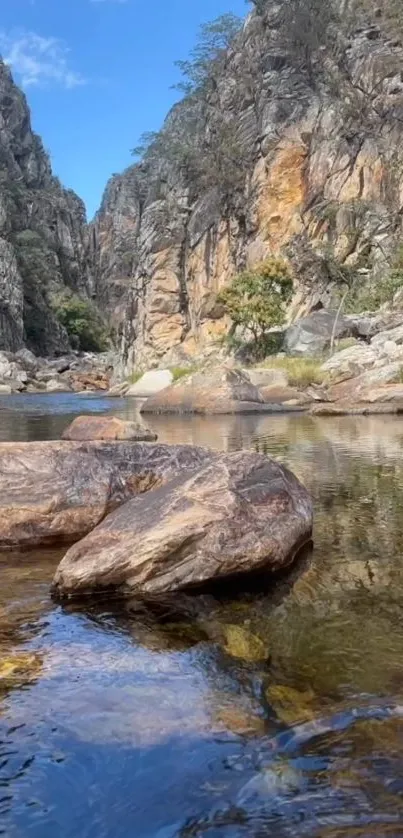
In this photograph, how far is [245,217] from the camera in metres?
71.4

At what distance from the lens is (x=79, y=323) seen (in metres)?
100

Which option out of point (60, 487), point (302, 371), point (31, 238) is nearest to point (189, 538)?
point (60, 487)

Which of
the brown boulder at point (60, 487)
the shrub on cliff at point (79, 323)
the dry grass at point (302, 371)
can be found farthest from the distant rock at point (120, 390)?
the shrub on cliff at point (79, 323)

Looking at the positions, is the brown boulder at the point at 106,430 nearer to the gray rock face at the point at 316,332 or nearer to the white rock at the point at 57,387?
the gray rock face at the point at 316,332

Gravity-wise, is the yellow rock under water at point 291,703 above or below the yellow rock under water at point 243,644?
above

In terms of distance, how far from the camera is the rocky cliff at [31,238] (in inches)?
3472

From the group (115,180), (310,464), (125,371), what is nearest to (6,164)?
(115,180)

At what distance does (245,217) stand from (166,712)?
71436 millimetres

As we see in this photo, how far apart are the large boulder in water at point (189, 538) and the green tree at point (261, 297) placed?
46.6 metres

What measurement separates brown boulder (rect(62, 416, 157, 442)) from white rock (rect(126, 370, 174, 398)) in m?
31.5

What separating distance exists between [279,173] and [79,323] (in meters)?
43.4

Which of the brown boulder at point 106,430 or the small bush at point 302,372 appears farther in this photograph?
the small bush at point 302,372

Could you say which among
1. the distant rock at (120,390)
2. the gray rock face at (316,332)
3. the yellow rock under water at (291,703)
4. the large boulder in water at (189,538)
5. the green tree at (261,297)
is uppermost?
the green tree at (261,297)

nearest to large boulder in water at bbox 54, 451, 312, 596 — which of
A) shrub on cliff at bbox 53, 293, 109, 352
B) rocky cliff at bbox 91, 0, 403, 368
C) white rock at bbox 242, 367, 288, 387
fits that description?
white rock at bbox 242, 367, 288, 387
